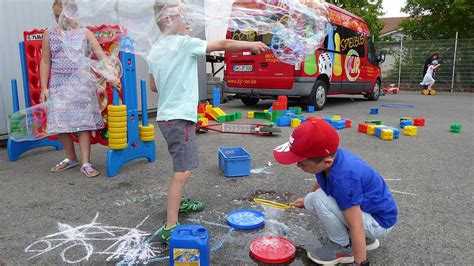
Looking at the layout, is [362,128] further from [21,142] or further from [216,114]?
[21,142]

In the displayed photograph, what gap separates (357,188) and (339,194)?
0.10 meters

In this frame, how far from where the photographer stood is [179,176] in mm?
2660

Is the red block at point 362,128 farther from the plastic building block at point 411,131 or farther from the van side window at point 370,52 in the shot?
the van side window at point 370,52

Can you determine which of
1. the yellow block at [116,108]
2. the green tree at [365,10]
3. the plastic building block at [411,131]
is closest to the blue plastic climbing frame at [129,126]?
the yellow block at [116,108]

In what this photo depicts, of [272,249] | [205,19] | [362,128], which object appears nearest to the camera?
[272,249]

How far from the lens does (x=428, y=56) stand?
799 inches

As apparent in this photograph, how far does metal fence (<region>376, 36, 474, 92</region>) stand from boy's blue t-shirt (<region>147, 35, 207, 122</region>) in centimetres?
2059

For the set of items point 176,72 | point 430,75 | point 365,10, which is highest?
point 365,10

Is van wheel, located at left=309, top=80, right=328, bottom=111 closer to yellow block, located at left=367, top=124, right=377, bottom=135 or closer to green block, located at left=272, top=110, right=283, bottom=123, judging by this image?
green block, located at left=272, top=110, right=283, bottom=123

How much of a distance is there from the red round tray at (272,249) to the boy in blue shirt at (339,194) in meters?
0.15

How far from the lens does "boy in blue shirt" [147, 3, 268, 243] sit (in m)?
2.60

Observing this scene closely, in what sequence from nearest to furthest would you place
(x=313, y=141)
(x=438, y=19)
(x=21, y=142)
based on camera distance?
1. (x=313, y=141)
2. (x=21, y=142)
3. (x=438, y=19)

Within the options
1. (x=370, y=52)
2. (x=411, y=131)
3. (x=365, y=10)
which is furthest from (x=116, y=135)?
(x=365, y=10)

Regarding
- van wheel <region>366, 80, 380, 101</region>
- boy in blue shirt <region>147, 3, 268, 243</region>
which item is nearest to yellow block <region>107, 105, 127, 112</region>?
boy in blue shirt <region>147, 3, 268, 243</region>
